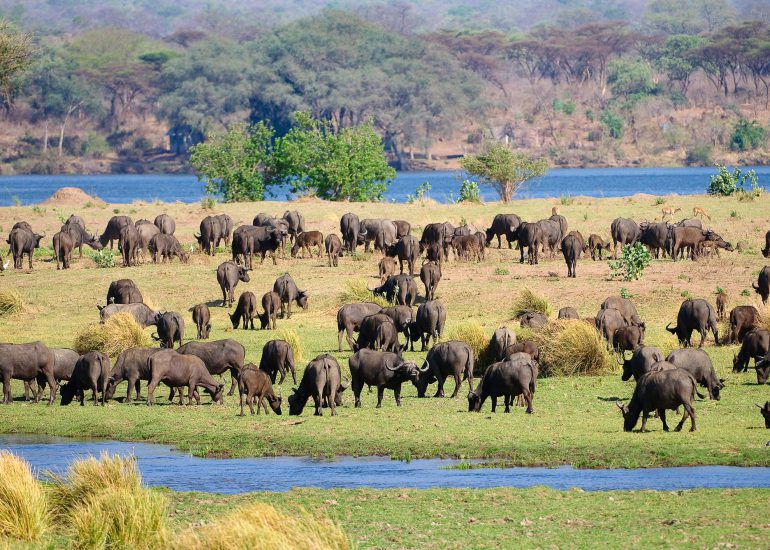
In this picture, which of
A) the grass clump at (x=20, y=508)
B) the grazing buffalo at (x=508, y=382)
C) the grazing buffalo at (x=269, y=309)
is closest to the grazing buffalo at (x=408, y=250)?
the grazing buffalo at (x=269, y=309)

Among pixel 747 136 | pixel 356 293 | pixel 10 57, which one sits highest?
pixel 747 136

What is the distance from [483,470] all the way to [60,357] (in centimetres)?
842

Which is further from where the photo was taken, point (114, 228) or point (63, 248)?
point (114, 228)

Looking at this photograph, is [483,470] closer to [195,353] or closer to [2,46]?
[195,353]

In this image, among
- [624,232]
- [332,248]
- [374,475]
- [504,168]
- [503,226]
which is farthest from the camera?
[504,168]

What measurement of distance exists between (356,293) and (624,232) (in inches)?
381

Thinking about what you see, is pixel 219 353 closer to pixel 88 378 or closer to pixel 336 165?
pixel 88 378

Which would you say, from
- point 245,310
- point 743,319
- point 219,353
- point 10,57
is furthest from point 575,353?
point 10,57

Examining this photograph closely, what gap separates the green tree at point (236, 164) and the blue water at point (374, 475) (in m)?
40.5

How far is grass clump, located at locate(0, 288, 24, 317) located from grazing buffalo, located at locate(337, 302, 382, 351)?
9.24 m

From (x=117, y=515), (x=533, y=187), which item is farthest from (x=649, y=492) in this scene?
(x=533, y=187)

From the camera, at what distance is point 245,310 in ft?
95.5

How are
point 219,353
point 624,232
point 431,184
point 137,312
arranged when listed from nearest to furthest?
1. point 219,353
2. point 137,312
3. point 624,232
4. point 431,184

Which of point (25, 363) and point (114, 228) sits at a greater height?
point (114, 228)
